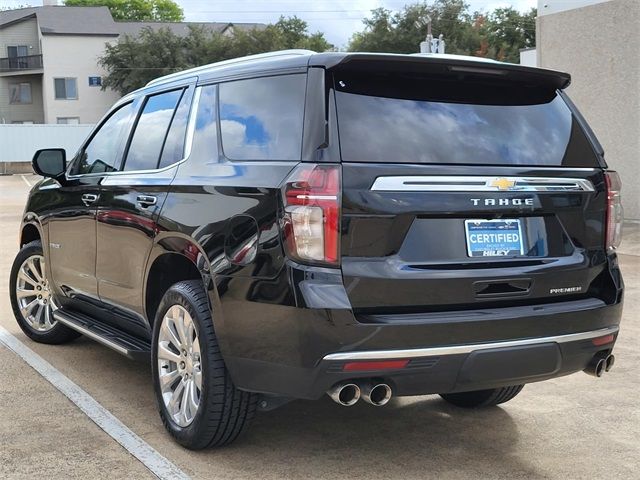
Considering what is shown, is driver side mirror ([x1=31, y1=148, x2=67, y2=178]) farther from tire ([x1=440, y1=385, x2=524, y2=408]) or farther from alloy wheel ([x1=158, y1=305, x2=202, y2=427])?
tire ([x1=440, y1=385, x2=524, y2=408])

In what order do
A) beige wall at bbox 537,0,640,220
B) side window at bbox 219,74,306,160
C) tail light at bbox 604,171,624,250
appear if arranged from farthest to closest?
beige wall at bbox 537,0,640,220 < tail light at bbox 604,171,624,250 < side window at bbox 219,74,306,160

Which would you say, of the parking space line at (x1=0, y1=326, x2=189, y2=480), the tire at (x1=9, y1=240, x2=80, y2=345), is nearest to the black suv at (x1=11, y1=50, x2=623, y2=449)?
the parking space line at (x1=0, y1=326, x2=189, y2=480)

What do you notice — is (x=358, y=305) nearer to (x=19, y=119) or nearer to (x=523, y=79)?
(x=523, y=79)

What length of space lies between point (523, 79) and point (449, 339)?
54.1 inches

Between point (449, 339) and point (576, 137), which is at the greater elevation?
point (576, 137)

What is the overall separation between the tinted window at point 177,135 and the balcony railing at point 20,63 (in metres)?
57.2

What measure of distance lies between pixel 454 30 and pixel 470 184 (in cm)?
6188

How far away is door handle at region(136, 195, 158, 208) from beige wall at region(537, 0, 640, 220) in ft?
36.1

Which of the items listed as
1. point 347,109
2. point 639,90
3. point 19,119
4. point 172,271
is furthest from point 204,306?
point 19,119

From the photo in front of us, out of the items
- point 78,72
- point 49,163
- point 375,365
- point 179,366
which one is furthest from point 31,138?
point 375,365

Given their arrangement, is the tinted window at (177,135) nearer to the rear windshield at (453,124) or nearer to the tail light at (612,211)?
the rear windshield at (453,124)

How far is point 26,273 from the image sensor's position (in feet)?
21.2

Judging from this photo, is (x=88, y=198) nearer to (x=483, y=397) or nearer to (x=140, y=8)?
(x=483, y=397)

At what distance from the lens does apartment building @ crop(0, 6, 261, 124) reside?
56.4 meters
